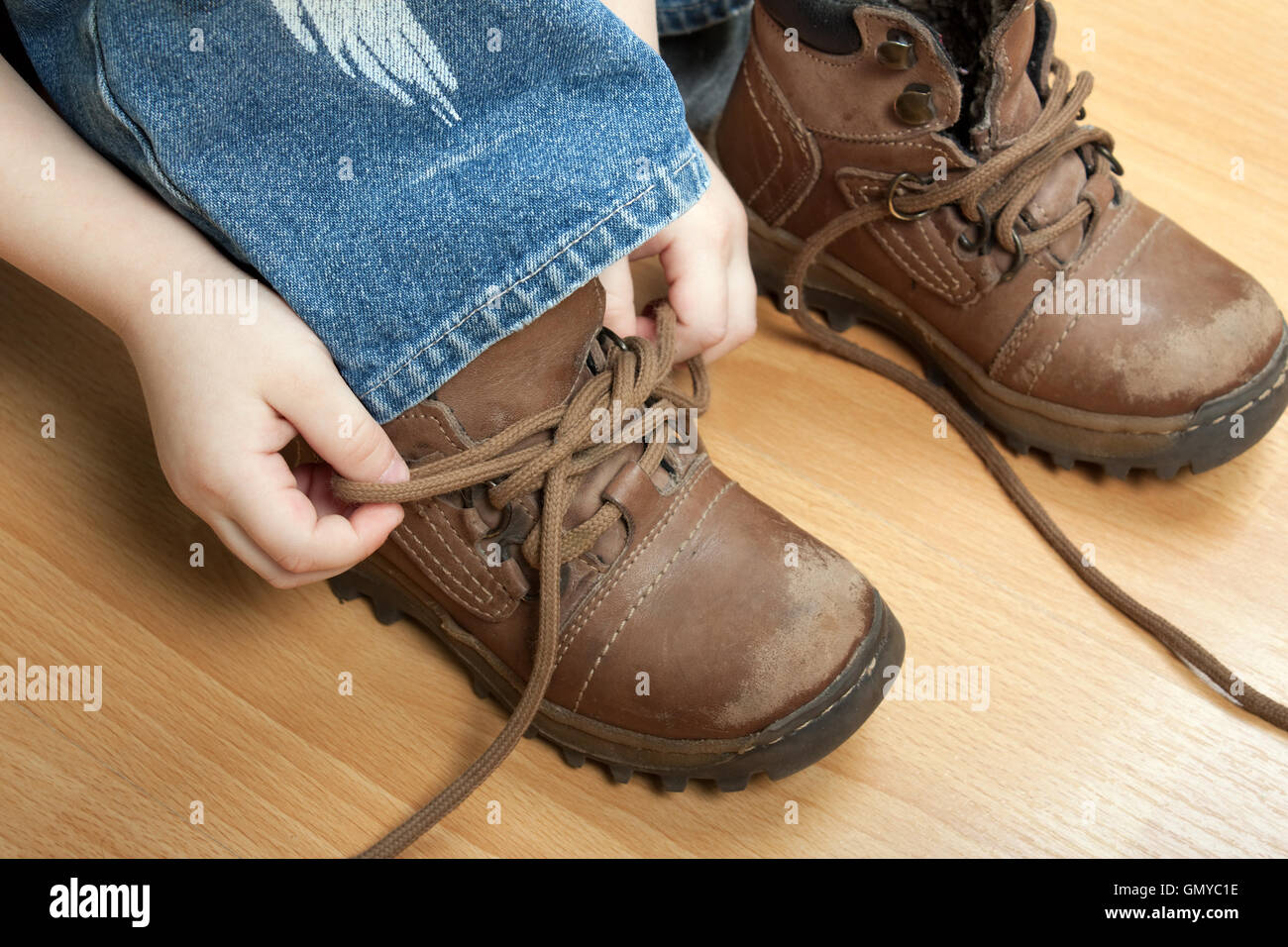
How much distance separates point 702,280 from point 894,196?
18 centimetres

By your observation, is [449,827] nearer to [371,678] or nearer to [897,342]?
[371,678]

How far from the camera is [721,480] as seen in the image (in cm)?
69

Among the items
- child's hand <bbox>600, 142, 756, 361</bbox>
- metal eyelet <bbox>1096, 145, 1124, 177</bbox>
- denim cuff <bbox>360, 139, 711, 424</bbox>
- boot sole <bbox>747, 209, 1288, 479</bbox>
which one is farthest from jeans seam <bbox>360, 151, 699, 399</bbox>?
metal eyelet <bbox>1096, 145, 1124, 177</bbox>

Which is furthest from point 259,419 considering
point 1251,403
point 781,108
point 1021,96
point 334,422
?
point 1251,403

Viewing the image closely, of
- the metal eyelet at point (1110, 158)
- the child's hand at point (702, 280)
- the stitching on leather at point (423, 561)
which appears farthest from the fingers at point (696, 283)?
the metal eyelet at point (1110, 158)

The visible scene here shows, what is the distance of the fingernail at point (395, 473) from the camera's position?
0.60 meters

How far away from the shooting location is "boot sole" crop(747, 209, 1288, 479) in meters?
0.77

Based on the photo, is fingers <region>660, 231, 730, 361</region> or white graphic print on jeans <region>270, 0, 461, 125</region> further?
fingers <region>660, 231, 730, 361</region>

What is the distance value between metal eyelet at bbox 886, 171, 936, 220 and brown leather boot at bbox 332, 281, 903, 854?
251 millimetres

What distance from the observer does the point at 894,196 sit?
79cm

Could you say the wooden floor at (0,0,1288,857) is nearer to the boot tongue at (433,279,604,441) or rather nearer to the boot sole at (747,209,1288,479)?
the boot sole at (747,209,1288,479)

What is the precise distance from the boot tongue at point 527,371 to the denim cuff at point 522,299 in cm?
1

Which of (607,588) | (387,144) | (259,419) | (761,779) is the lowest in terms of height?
(761,779)

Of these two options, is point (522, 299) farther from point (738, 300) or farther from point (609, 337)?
point (738, 300)
